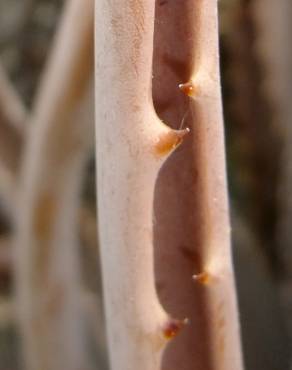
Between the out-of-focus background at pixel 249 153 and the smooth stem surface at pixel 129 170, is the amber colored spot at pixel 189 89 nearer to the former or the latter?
the smooth stem surface at pixel 129 170

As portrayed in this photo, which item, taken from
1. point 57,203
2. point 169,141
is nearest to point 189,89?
point 169,141

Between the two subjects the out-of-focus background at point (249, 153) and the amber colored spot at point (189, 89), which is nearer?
the amber colored spot at point (189, 89)

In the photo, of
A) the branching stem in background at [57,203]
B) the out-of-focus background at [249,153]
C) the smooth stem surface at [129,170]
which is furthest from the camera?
the out-of-focus background at [249,153]

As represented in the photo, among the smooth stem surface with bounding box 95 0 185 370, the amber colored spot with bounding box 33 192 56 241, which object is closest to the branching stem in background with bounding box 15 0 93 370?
the amber colored spot with bounding box 33 192 56 241

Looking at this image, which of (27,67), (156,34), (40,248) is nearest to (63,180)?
(40,248)

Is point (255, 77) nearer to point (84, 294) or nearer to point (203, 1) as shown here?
point (84, 294)

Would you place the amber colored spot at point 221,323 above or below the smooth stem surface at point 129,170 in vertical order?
below

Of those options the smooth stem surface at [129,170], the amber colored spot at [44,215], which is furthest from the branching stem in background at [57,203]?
the smooth stem surface at [129,170]

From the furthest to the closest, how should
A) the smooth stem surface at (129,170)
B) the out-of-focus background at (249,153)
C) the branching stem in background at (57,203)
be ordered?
the out-of-focus background at (249,153) < the branching stem in background at (57,203) < the smooth stem surface at (129,170)

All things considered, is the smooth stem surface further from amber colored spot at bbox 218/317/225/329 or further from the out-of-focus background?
the out-of-focus background
